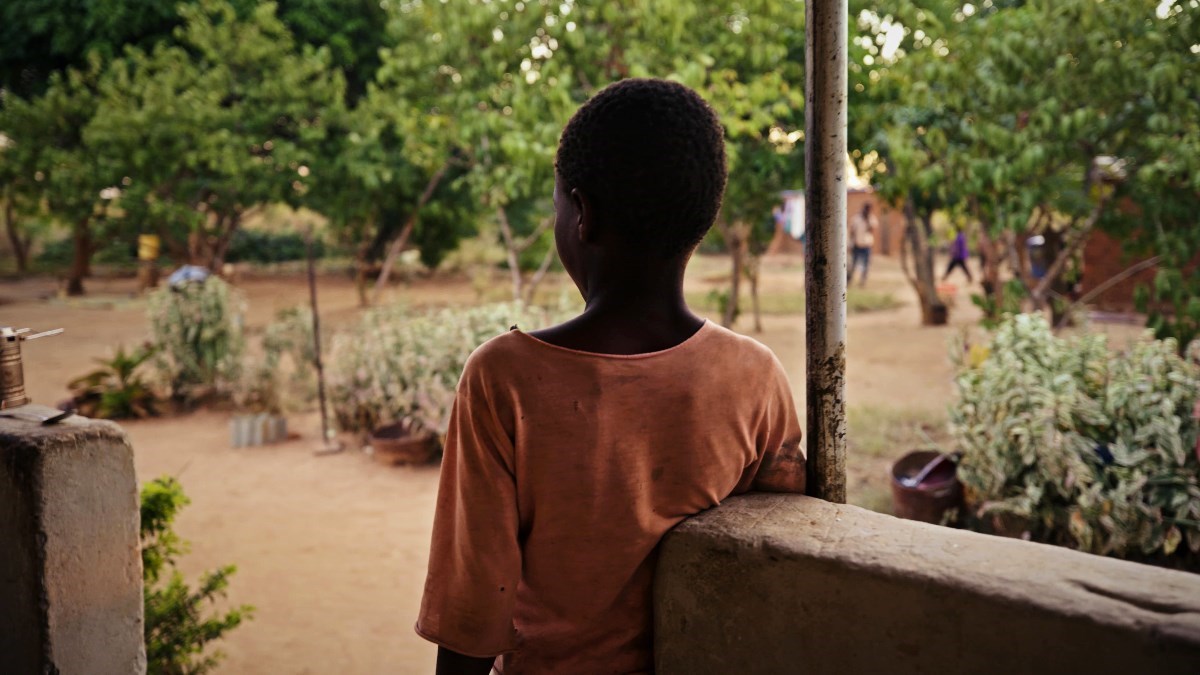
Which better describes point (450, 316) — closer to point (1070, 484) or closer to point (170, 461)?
point (170, 461)

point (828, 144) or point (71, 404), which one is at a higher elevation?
point (828, 144)

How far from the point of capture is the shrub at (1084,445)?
138 inches

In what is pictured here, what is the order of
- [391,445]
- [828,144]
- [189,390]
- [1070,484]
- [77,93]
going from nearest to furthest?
[828,144], [1070,484], [391,445], [189,390], [77,93]

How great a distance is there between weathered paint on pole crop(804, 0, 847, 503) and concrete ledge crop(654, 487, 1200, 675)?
0.11 meters

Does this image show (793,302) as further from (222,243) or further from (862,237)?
(222,243)

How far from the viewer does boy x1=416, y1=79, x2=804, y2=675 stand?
1.15 m

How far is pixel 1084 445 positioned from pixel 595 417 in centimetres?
328

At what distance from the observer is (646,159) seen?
3.74 feet

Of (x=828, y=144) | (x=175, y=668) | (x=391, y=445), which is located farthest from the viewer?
(x=391, y=445)

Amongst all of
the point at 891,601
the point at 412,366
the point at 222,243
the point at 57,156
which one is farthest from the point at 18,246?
the point at 891,601

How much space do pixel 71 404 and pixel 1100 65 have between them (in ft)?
25.7

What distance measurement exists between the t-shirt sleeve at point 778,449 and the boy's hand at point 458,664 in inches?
19.8

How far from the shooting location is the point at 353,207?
45.3 feet

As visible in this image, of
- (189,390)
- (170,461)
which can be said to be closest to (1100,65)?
(170,461)
